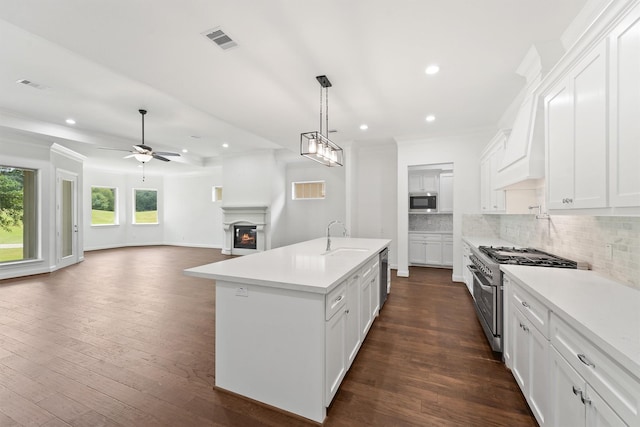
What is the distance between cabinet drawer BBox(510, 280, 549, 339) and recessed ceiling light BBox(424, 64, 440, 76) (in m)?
2.33

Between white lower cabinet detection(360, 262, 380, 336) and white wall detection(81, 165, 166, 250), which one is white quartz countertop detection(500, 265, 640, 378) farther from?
white wall detection(81, 165, 166, 250)

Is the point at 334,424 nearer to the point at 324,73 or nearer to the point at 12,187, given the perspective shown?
the point at 324,73

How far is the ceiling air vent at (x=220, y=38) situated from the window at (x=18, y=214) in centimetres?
619

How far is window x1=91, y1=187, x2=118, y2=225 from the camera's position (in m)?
9.41

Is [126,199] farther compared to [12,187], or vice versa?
[126,199]

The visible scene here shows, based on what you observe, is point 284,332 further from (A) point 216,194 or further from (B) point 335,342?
(A) point 216,194

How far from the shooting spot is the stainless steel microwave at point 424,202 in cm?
645

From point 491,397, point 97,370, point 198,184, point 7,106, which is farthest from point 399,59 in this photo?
point 198,184

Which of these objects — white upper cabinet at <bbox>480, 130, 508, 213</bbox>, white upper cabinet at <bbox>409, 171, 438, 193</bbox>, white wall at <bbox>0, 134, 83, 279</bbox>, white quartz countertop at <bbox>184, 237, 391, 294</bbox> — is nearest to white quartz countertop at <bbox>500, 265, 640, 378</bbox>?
white quartz countertop at <bbox>184, 237, 391, 294</bbox>

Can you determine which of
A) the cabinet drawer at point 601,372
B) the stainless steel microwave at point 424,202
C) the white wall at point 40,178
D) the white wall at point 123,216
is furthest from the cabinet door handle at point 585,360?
the white wall at point 123,216

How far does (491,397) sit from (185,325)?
317 cm

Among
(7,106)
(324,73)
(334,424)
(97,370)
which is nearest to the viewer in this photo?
(334,424)

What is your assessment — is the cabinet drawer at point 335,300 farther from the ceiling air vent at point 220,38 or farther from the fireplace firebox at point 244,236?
the fireplace firebox at point 244,236

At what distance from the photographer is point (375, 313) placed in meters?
3.23
